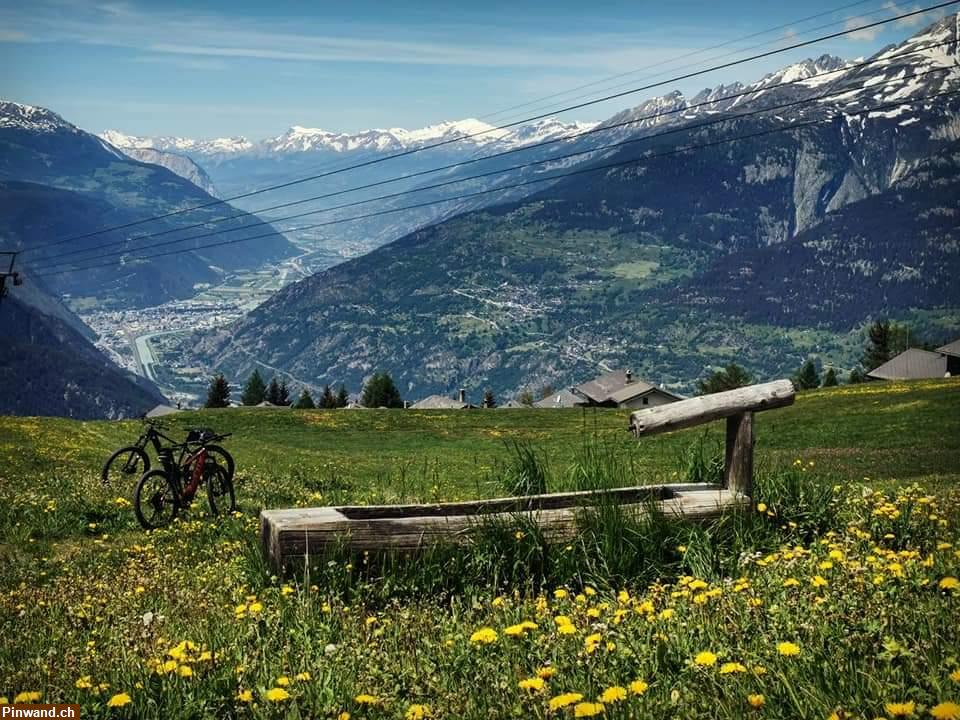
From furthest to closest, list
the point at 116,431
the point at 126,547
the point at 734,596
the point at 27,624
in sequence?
the point at 116,431, the point at 126,547, the point at 27,624, the point at 734,596

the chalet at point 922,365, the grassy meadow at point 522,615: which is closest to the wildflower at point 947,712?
the grassy meadow at point 522,615

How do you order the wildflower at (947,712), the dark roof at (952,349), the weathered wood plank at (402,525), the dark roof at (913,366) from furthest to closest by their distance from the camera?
the dark roof at (913,366), the dark roof at (952,349), the weathered wood plank at (402,525), the wildflower at (947,712)

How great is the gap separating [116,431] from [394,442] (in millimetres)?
16019

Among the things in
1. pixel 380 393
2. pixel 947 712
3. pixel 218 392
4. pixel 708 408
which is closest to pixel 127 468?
pixel 708 408

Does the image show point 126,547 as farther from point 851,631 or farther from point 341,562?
point 851,631

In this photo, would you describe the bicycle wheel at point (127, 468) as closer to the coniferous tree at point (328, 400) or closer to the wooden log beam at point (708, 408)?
the wooden log beam at point (708, 408)

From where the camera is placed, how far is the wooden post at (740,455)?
960 centimetres

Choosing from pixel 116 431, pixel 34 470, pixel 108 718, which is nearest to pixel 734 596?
pixel 108 718

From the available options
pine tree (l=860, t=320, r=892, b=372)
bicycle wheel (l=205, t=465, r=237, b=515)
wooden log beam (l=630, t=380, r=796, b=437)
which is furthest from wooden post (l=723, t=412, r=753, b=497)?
pine tree (l=860, t=320, r=892, b=372)

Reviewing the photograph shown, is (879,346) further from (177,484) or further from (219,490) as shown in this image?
(177,484)

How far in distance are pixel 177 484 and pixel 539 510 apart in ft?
25.3

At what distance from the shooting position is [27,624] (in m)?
7.38

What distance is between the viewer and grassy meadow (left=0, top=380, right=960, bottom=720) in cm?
481

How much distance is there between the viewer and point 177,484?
1460cm
